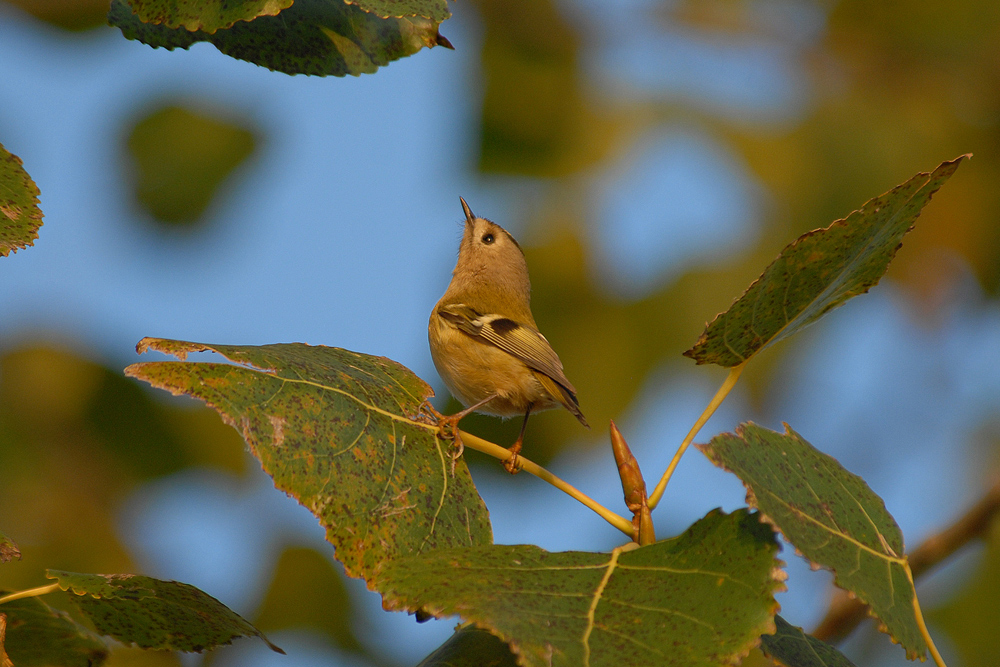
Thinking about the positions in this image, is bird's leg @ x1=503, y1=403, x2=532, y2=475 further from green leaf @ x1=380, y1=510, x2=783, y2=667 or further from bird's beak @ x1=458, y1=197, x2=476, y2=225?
bird's beak @ x1=458, y1=197, x2=476, y2=225

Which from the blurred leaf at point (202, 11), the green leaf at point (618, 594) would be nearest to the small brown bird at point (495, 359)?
the green leaf at point (618, 594)

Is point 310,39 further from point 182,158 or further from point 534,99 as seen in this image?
point 182,158

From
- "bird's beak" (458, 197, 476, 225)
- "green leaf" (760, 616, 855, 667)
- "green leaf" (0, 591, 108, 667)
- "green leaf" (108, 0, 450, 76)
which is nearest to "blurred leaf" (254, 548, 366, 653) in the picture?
"green leaf" (0, 591, 108, 667)

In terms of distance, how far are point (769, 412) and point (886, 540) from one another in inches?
49.6

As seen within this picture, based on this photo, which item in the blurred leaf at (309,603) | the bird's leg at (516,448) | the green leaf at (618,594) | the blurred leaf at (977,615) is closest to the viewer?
the green leaf at (618,594)

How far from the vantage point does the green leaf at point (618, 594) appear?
915 mm

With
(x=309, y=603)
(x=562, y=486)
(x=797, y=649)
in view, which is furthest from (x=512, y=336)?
(x=797, y=649)

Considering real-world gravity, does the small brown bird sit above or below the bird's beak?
below

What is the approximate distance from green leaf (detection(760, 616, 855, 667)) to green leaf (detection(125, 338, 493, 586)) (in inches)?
17.2

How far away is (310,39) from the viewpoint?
51.8 inches

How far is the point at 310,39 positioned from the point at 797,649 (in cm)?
118

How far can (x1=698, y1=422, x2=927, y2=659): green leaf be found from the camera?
41.6 inches

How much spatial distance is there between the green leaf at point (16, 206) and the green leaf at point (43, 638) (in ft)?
1.76

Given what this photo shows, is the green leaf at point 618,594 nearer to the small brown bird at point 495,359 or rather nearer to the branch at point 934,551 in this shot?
the branch at point 934,551
